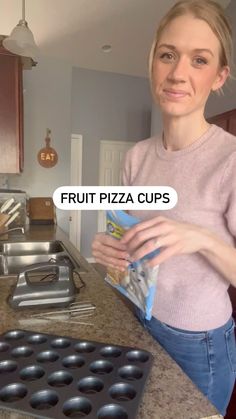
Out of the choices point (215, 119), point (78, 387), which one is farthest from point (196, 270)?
point (215, 119)

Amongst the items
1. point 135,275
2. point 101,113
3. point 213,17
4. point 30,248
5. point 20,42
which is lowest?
point 30,248

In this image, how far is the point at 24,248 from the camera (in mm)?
1921

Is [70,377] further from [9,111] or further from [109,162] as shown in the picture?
[109,162]

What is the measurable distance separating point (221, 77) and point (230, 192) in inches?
10.3

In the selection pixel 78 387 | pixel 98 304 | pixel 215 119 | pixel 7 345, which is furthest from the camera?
pixel 215 119

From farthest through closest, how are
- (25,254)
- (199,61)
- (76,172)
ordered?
1. (76,172)
2. (25,254)
3. (199,61)

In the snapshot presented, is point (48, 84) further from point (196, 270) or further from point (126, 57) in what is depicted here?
point (196, 270)

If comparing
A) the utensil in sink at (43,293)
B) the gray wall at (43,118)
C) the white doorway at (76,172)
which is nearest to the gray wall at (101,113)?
the white doorway at (76,172)

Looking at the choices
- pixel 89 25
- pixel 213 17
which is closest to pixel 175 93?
pixel 213 17

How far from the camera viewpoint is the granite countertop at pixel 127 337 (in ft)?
1.57

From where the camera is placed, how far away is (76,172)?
15.3ft

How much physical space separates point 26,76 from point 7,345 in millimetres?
3391

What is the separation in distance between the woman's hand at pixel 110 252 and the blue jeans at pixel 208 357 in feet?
0.66

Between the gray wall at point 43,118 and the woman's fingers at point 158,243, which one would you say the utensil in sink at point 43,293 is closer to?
the woman's fingers at point 158,243
